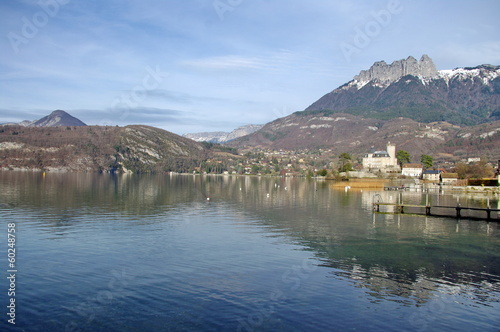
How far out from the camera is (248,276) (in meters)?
25.2

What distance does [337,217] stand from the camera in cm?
5462

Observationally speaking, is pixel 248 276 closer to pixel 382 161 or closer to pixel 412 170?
pixel 412 170

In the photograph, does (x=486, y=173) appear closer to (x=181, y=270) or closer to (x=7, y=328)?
(x=181, y=270)

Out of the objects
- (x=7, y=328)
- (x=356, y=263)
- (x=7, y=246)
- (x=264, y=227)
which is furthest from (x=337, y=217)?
(x=7, y=328)

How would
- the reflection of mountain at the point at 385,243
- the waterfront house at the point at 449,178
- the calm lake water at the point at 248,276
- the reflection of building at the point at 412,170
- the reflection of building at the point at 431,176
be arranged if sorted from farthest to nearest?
the reflection of building at the point at 412,170 → the reflection of building at the point at 431,176 → the waterfront house at the point at 449,178 → the reflection of mountain at the point at 385,243 → the calm lake water at the point at 248,276

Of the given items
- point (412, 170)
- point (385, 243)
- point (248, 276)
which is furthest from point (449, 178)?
point (248, 276)

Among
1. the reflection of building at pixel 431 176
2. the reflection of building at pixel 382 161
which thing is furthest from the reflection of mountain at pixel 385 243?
the reflection of building at pixel 382 161

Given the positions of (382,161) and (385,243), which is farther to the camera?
(382,161)

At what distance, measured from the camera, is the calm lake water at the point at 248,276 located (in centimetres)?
1859

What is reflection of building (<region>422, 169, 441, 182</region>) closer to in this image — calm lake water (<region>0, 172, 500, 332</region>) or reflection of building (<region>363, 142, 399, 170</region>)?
reflection of building (<region>363, 142, 399, 170</region>)

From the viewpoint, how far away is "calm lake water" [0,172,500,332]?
732 inches

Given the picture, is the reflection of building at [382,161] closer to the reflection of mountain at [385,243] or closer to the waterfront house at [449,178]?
the waterfront house at [449,178]

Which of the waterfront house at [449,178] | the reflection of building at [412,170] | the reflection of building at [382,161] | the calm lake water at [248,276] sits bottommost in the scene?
the calm lake water at [248,276]

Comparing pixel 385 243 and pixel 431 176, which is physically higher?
pixel 431 176
